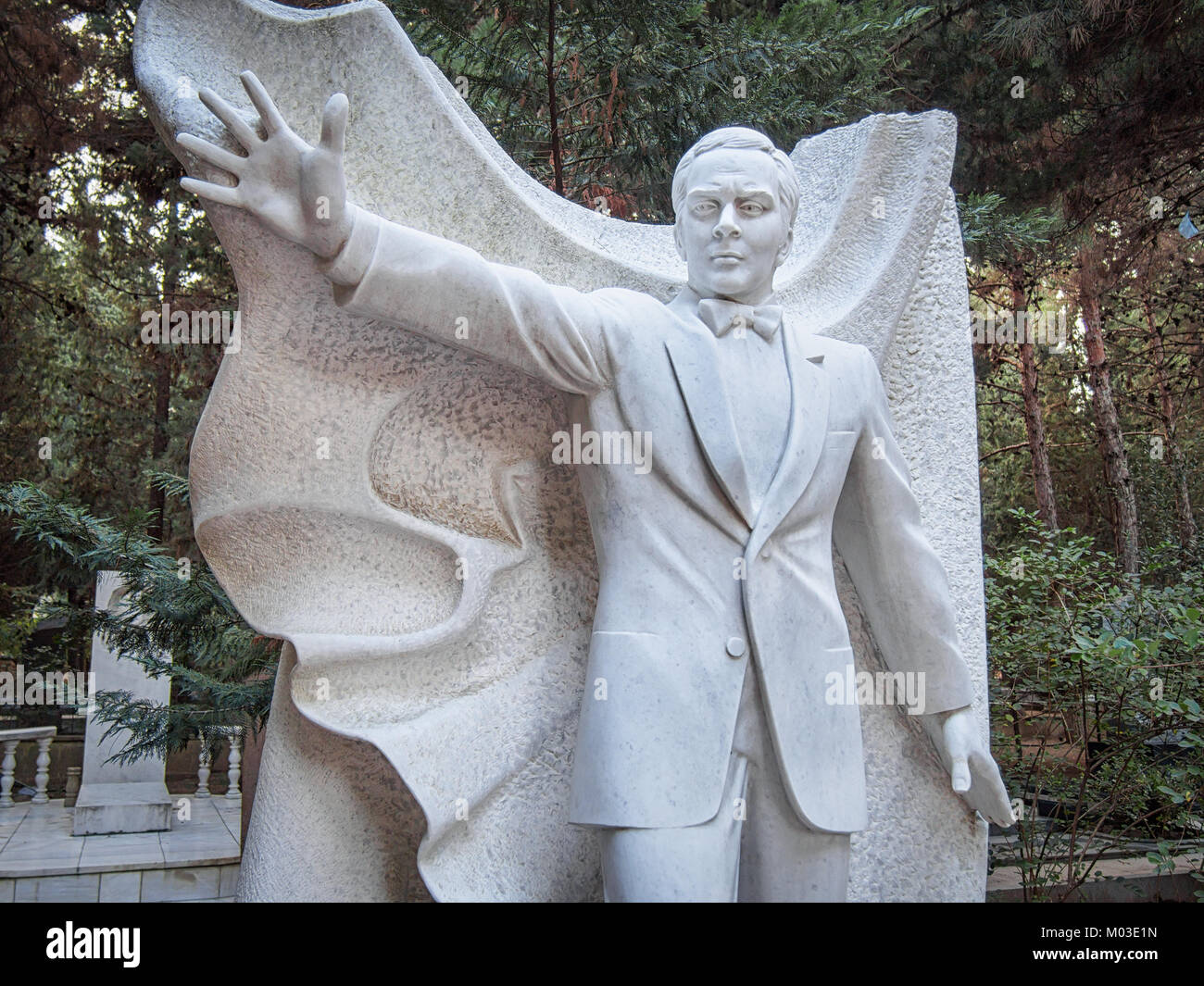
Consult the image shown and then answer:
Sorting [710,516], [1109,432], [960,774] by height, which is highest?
[1109,432]

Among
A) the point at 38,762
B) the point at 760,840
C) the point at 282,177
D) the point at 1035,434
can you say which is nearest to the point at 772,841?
the point at 760,840

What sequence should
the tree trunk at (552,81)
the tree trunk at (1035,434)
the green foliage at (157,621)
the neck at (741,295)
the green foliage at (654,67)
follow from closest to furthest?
the neck at (741,295) < the green foliage at (157,621) < the tree trunk at (552,81) < the green foliage at (654,67) < the tree trunk at (1035,434)

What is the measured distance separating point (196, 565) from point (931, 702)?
3.51m

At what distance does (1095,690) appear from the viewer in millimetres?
5066

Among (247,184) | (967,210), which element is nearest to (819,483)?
(247,184)

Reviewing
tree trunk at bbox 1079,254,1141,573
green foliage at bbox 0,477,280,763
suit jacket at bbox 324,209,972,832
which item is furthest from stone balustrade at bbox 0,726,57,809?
tree trunk at bbox 1079,254,1141,573

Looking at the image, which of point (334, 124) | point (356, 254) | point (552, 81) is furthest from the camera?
point (552, 81)

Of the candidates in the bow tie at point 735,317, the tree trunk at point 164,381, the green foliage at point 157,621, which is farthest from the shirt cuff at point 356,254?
the tree trunk at point 164,381

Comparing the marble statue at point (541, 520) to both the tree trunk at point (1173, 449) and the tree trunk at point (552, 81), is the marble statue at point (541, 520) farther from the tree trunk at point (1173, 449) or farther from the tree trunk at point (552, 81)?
the tree trunk at point (1173, 449)

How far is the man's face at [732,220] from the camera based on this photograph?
277 centimetres

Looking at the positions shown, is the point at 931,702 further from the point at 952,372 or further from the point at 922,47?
the point at 922,47

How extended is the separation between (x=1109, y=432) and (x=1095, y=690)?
6809 millimetres

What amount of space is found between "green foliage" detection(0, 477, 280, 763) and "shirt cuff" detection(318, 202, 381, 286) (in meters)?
2.59

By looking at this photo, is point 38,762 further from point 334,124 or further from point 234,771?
point 334,124
